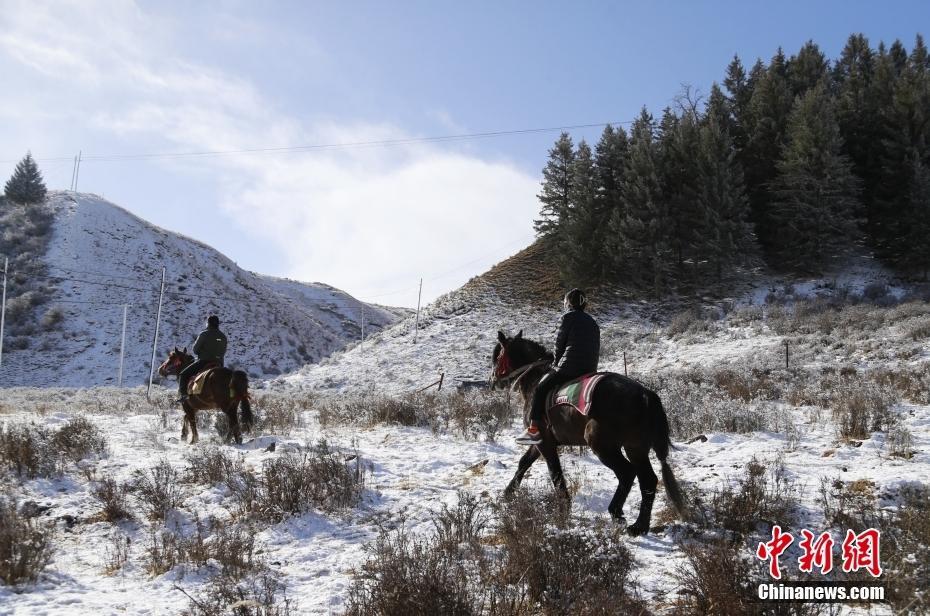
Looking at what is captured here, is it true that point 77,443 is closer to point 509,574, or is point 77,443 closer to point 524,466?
point 524,466

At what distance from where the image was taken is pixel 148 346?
43625 mm

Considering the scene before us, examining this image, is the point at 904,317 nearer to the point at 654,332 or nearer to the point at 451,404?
the point at 654,332

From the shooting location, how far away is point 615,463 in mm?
5680

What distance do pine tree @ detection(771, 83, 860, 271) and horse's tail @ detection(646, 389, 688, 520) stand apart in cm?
3304

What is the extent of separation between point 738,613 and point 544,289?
36679mm

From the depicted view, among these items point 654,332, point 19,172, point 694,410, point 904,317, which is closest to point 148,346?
point 19,172

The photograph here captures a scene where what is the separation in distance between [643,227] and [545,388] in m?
30.6

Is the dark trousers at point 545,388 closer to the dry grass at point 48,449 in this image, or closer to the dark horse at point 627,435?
the dark horse at point 627,435

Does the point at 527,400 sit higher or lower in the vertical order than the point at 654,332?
lower

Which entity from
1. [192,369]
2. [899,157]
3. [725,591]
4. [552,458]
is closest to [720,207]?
[899,157]

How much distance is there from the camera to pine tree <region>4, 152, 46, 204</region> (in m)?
55.7

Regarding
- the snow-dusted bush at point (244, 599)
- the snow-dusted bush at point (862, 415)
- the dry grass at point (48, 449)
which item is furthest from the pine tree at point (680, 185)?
the snow-dusted bush at point (244, 599)

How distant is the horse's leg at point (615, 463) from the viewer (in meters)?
5.61

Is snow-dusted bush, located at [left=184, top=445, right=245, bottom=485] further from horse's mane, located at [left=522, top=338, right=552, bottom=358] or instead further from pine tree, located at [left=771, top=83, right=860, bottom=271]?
pine tree, located at [left=771, top=83, right=860, bottom=271]
